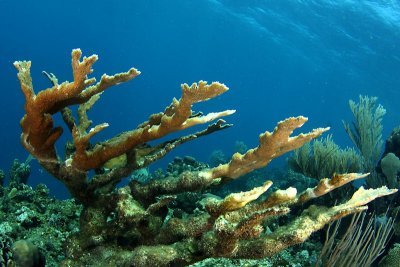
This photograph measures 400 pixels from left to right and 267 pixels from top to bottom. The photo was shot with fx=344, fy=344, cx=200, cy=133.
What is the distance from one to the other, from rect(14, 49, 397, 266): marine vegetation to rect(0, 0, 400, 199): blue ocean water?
24.6 m

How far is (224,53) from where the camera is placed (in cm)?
7969

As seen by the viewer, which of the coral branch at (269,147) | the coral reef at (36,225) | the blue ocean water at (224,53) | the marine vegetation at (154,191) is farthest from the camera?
the blue ocean water at (224,53)

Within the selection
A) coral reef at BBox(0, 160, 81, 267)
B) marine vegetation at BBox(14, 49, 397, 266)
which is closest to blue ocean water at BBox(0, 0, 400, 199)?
marine vegetation at BBox(14, 49, 397, 266)

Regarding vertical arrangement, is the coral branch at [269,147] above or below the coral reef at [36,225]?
above

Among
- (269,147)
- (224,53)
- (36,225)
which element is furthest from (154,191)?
(224,53)

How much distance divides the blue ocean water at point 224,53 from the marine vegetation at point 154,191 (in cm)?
2462

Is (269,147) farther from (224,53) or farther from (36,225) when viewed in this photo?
(224,53)

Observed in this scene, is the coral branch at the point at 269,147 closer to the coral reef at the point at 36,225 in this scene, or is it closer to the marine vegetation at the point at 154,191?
the marine vegetation at the point at 154,191

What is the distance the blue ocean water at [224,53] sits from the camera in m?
31.4

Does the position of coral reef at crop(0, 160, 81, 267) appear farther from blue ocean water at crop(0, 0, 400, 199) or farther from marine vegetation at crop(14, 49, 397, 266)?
blue ocean water at crop(0, 0, 400, 199)

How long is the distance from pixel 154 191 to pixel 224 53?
79388 millimetres

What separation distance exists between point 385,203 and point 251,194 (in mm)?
5177

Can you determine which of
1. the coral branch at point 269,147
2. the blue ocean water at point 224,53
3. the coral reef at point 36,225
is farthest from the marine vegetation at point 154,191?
the blue ocean water at point 224,53

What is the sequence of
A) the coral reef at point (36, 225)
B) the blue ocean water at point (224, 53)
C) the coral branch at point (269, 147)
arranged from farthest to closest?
the blue ocean water at point (224, 53) < the coral reef at point (36, 225) < the coral branch at point (269, 147)
